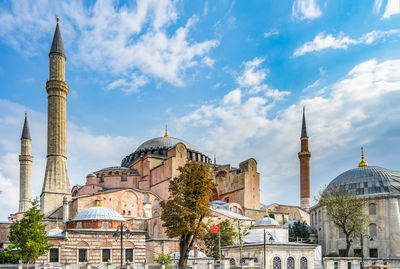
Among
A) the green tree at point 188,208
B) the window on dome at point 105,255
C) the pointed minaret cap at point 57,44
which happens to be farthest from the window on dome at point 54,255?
the pointed minaret cap at point 57,44

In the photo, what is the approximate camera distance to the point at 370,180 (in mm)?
36469

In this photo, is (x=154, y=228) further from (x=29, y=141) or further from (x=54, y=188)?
(x=29, y=141)

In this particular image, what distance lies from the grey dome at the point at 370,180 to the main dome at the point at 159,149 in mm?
17870

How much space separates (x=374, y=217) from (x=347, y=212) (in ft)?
9.50

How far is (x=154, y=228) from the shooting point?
3472 cm

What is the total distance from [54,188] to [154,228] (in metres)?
9.85

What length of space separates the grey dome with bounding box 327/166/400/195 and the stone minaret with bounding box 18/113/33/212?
104 feet

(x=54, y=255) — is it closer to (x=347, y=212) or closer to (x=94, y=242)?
(x=94, y=242)

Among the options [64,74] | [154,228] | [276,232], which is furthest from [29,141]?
[276,232]

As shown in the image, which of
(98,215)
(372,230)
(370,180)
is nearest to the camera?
(98,215)

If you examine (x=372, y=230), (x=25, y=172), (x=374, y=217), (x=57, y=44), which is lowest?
(x=372, y=230)

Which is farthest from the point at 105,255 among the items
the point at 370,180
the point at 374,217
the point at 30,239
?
the point at 370,180

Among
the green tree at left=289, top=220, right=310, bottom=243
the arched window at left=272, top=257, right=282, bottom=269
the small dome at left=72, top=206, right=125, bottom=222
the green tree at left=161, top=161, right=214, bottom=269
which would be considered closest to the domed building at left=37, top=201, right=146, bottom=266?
the small dome at left=72, top=206, right=125, bottom=222

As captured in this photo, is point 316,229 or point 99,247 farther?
point 316,229
